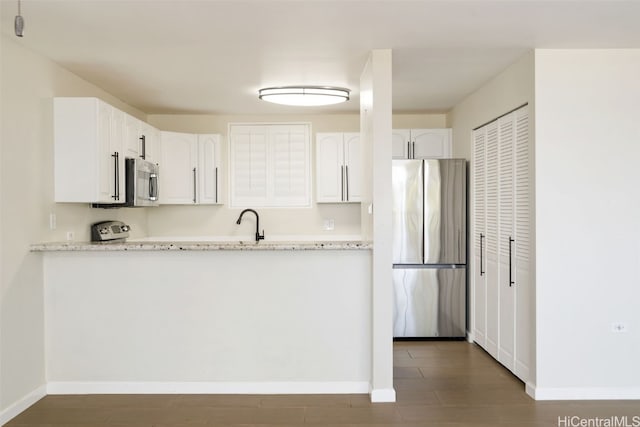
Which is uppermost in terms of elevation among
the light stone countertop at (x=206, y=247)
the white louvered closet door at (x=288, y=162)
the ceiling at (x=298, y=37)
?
the ceiling at (x=298, y=37)

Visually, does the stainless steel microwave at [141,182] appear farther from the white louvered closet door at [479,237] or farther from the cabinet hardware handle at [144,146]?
the white louvered closet door at [479,237]

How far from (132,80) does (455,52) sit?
2724 mm

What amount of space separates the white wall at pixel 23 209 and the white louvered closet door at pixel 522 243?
3497 mm

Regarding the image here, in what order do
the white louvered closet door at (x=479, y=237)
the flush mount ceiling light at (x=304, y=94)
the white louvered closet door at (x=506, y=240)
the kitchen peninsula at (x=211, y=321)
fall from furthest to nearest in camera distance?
the white louvered closet door at (x=479, y=237), the flush mount ceiling light at (x=304, y=94), the white louvered closet door at (x=506, y=240), the kitchen peninsula at (x=211, y=321)

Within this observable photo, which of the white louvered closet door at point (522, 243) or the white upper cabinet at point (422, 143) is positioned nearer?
the white louvered closet door at point (522, 243)

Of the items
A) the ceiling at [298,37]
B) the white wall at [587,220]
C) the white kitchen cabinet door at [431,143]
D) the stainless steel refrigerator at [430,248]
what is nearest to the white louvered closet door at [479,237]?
the stainless steel refrigerator at [430,248]

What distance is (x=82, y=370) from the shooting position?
3617mm

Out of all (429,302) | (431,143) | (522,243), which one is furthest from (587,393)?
(431,143)

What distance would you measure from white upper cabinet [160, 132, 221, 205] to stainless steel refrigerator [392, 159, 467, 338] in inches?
85.2

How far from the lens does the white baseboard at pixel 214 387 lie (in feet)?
11.9

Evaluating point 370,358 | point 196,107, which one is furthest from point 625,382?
point 196,107

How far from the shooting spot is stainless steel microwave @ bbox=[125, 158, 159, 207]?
4.41 metres

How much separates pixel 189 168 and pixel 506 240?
3564 millimetres

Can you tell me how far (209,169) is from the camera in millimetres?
5891
